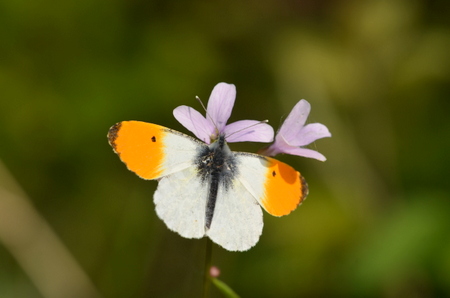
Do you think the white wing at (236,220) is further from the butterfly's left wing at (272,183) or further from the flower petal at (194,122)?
the flower petal at (194,122)

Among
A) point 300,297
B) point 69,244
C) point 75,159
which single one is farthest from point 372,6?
point 69,244

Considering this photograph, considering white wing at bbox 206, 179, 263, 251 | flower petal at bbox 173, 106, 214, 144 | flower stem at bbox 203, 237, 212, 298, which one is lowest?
flower stem at bbox 203, 237, 212, 298

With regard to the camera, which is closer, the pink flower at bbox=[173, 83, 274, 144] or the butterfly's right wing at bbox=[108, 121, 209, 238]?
the butterfly's right wing at bbox=[108, 121, 209, 238]

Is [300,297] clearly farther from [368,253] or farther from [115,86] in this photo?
[115,86]

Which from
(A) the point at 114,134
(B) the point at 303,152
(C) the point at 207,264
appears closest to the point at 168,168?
(A) the point at 114,134

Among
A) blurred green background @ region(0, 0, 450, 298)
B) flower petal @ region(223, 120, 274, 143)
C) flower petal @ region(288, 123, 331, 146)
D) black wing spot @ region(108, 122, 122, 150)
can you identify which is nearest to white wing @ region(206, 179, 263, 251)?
flower petal @ region(223, 120, 274, 143)

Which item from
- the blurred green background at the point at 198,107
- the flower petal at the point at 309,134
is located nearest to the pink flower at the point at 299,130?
the flower petal at the point at 309,134

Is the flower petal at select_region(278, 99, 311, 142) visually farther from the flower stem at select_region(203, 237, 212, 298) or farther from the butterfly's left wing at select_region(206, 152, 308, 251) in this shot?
the flower stem at select_region(203, 237, 212, 298)
